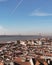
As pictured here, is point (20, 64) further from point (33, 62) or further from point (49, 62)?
point (49, 62)

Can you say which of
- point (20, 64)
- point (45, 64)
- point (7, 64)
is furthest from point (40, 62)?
point (7, 64)

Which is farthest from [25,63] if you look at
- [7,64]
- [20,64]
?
[7,64]

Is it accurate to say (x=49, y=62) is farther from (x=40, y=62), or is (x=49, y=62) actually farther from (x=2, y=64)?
(x=2, y=64)

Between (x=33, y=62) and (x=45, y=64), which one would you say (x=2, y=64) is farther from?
(x=45, y=64)

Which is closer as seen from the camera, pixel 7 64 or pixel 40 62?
pixel 7 64

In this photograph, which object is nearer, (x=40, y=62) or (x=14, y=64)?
(x=14, y=64)

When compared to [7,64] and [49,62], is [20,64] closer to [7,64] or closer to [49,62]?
[7,64]

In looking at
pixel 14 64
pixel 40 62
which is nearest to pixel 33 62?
pixel 40 62
